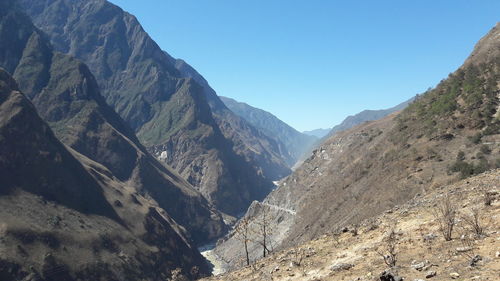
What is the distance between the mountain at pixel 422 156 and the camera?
57625 millimetres

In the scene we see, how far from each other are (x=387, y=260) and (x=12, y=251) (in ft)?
330

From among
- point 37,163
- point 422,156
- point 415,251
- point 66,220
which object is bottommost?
point 66,220

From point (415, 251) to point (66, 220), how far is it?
4664 inches

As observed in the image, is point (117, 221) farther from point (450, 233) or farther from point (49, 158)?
point (450, 233)

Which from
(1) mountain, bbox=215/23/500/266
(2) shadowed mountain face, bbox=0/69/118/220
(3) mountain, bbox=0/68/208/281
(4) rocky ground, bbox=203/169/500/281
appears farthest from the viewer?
(2) shadowed mountain face, bbox=0/69/118/220

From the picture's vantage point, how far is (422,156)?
67250 millimetres

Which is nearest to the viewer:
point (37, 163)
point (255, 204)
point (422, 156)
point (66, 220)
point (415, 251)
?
point (415, 251)

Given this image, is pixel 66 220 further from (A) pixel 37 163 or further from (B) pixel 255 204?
(B) pixel 255 204

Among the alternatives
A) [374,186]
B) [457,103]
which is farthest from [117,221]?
[457,103]

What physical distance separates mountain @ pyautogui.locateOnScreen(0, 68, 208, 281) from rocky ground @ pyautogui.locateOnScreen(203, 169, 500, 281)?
8829 cm

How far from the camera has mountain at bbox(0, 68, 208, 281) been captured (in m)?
96.2

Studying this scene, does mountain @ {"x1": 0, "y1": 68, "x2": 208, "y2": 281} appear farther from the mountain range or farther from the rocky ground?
the rocky ground

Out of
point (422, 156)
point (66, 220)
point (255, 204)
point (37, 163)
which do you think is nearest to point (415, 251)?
point (422, 156)

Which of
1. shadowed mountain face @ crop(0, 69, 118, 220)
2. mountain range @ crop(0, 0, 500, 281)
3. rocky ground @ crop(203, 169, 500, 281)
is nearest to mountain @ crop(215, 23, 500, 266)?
mountain range @ crop(0, 0, 500, 281)
